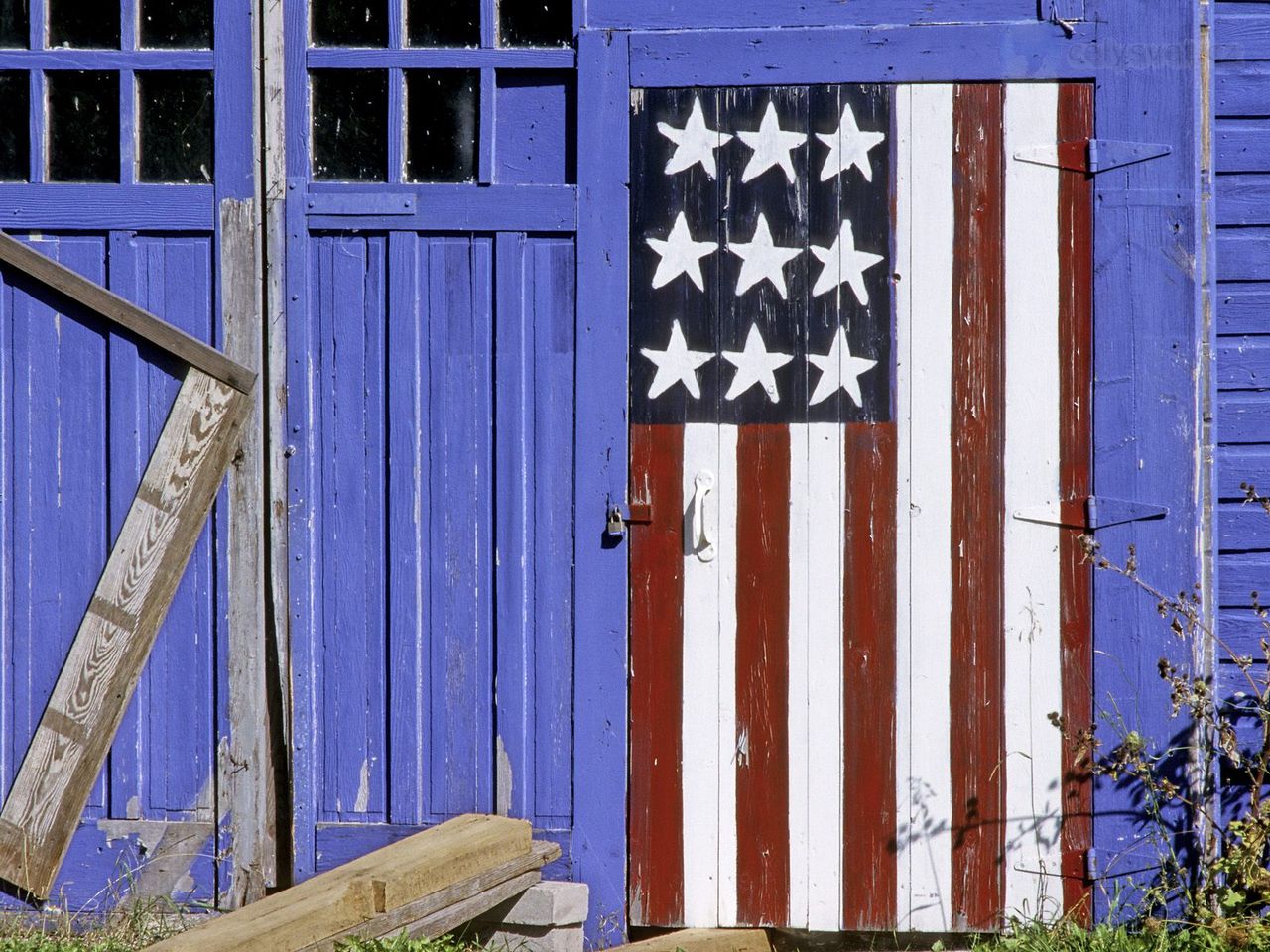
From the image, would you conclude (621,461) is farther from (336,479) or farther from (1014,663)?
(1014,663)

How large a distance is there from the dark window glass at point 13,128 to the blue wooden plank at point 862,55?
182 cm

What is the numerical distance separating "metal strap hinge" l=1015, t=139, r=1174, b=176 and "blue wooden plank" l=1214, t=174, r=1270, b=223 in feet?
0.75

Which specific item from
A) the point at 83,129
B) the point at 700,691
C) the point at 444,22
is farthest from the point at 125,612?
the point at 444,22

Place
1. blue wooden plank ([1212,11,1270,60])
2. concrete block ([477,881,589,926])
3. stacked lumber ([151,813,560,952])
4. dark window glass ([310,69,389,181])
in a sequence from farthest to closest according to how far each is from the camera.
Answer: dark window glass ([310,69,389,181]) < blue wooden plank ([1212,11,1270,60]) < concrete block ([477,881,589,926]) < stacked lumber ([151,813,560,952])

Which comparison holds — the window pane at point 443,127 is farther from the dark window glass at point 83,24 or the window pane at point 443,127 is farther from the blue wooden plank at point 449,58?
the dark window glass at point 83,24

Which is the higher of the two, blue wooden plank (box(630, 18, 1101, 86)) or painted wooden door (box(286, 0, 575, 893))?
blue wooden plank (box(630, 18, 1101, 86))

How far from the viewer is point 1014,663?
3469mm

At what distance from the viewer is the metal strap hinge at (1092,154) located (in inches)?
134

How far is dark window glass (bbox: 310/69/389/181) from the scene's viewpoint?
3.57m

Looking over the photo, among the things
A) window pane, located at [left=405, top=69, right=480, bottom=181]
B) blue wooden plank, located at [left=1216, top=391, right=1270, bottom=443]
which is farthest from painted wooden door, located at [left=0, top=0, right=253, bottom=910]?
blue wooden plank, located at [left=1216, top=391, right=1270, bottom=443]

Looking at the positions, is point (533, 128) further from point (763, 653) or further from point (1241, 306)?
point (1241, 306)

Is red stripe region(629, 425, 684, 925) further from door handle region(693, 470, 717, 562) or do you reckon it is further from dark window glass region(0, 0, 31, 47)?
dark window glass region(0, 0, 31, 47)

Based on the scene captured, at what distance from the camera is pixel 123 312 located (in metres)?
3.51

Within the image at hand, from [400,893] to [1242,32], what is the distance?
333 cm
